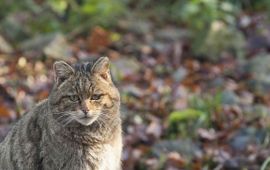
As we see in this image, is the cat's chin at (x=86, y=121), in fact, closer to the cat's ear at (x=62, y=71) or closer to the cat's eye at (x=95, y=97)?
the cat's eye at (x=95, y=97)

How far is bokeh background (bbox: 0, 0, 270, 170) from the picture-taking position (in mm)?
8359

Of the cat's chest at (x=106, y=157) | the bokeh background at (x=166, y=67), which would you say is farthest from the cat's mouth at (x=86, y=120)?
the bokeh background at (x=166, y=67)

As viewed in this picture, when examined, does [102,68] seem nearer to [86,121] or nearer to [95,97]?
[95,97]

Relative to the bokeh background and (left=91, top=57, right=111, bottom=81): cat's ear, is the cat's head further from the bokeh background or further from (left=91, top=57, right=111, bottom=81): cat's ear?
the bokeh background

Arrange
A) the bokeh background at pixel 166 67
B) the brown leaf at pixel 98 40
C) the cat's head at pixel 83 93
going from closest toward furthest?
the cat's head at pixel 83 93 → the bokeh background at pixel 166 67 → the brown leaf at pixel 98 40

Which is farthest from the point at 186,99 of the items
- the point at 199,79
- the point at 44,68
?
the point at 44,68

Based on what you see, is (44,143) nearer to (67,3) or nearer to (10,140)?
(10,140)

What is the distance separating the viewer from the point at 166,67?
10.7m

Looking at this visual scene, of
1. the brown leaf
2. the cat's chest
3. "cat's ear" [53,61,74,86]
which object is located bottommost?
the cat's chest

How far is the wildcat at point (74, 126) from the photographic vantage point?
5.90 metres

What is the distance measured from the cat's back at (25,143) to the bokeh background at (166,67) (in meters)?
1.77

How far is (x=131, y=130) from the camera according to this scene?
866cm

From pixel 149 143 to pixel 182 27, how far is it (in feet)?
12.9

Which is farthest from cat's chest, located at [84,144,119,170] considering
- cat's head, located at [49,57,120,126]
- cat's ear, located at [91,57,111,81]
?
cat's ear, located at [91,57,111,81]
